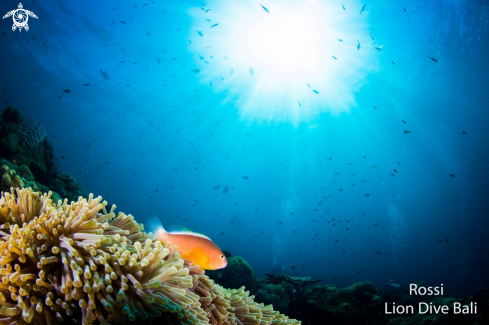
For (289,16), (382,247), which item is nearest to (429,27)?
(289,16)

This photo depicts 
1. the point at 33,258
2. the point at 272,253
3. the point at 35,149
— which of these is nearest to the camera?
the point at 33,258

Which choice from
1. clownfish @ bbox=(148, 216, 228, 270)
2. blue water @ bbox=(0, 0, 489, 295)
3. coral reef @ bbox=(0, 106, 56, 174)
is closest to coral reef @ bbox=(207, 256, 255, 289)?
clownfish @ bbox=(148, 216, 228, 270)

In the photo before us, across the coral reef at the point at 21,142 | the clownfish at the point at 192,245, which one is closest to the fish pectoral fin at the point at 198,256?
the clownfish at the point at 192,245

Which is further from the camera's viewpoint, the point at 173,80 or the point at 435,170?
the point at 435,170

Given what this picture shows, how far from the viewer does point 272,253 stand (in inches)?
3479

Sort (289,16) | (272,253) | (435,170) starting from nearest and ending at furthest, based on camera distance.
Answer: (289,16) → (435,170) → (272,253)

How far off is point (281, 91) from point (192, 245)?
31.2 meters

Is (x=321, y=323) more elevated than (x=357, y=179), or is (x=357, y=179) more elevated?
(x=357, y=179)

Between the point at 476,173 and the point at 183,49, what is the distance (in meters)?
66.4

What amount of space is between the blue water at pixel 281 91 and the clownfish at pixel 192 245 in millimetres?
16574

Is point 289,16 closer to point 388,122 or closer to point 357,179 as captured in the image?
point 388,122

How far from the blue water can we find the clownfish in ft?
54.4

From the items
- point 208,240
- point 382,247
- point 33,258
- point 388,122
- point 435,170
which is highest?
point 435,170

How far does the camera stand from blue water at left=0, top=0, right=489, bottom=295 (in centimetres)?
2264
